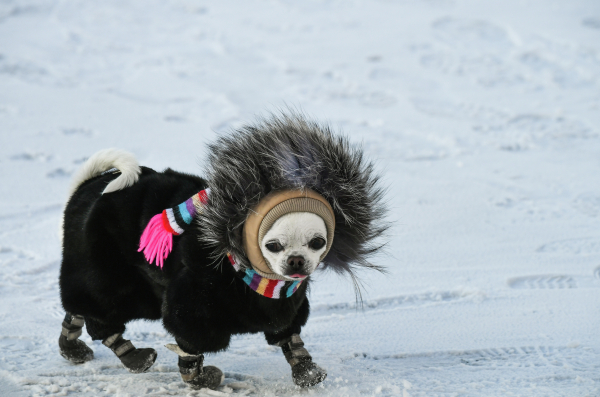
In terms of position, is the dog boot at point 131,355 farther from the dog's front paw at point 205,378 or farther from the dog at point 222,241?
the dog's front paw at point 205,378

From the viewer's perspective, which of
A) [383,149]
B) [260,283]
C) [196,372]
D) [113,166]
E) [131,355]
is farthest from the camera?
[383,149]

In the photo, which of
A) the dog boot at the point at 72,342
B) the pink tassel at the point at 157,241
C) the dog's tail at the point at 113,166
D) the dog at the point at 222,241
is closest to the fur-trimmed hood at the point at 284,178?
the dog at the point at 222,241

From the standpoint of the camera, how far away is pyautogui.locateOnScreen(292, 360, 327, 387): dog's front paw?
6.27 ft

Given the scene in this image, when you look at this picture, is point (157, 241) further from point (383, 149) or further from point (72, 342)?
point (383, 149)

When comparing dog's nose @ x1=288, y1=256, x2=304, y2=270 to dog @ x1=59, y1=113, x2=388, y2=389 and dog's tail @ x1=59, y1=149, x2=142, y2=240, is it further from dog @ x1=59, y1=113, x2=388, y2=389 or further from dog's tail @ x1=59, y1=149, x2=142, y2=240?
dog's tail @ x1=59, y1=149, x2=142, y2=240

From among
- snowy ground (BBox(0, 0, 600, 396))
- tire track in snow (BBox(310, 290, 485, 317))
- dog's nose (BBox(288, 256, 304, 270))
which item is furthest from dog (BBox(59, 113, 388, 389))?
tire track in snow (BBox(310, 290, 485, 317))

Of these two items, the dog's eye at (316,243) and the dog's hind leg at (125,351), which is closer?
the dog's eye at (316,243)

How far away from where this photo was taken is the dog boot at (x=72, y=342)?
83.3 inches

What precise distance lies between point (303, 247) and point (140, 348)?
782mm

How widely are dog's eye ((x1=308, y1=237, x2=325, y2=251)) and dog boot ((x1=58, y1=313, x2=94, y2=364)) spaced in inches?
37.7

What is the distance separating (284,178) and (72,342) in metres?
1.04

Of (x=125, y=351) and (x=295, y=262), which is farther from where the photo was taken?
(x=125, y=351)

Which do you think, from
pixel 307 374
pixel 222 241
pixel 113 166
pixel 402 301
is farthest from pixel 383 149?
pixel 222 241

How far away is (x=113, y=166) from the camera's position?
2146 millimetres
